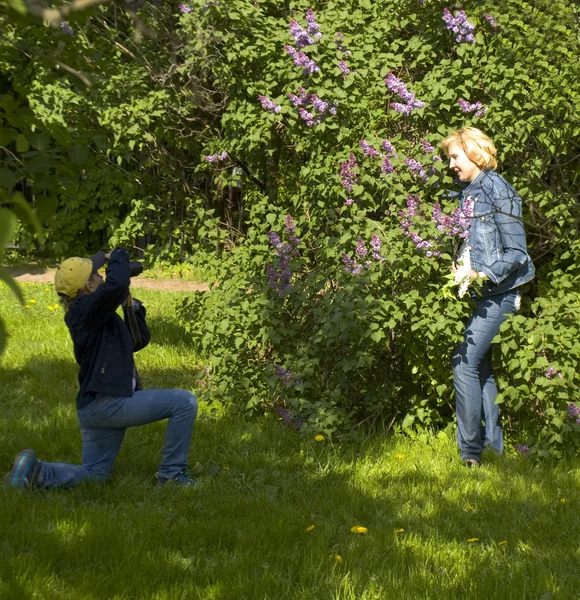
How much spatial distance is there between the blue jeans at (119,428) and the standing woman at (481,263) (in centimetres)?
151

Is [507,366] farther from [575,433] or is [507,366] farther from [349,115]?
[349,115]

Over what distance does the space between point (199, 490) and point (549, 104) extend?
2900mm

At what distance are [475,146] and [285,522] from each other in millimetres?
2282

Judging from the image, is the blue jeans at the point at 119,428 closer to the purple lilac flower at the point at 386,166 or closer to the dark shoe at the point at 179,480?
the dark shoe at the point at 179,480

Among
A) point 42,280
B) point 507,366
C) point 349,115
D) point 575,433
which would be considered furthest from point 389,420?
point 42,280

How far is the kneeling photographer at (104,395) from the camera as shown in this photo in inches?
165

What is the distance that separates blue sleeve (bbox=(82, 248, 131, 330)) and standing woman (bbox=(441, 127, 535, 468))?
183 cm

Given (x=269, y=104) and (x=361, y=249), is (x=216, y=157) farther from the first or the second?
(x=361, y=249)

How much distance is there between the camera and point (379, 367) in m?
5.35

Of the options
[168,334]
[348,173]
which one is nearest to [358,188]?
[348,173]

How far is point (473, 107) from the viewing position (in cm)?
516

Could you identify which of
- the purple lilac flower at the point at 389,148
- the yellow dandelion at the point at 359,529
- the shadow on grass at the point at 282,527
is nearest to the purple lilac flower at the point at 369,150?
the purple lilac flower at the point at 389,148

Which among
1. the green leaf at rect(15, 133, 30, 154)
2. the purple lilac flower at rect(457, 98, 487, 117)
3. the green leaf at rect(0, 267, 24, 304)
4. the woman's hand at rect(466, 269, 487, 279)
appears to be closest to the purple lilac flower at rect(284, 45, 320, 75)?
the purple lilac flower at rect(457, 98, 487, 117)

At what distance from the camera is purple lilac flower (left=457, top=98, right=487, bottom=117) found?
5.13m
